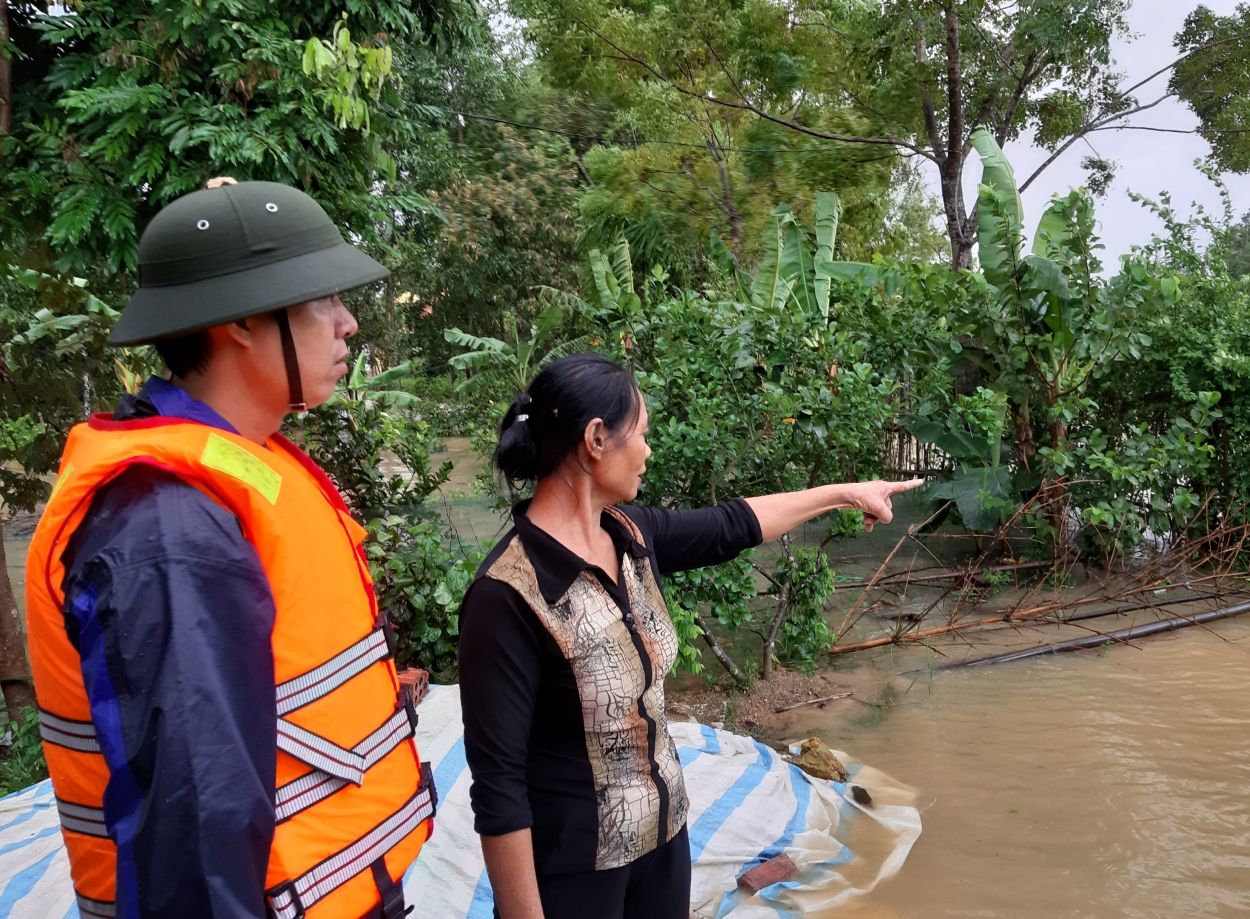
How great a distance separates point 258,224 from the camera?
1167 millimetres

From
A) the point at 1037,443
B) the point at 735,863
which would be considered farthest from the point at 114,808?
the point at 1037,443

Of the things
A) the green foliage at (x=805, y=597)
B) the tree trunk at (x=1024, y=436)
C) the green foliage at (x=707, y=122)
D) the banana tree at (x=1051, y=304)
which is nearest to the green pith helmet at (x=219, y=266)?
the green foliage at (x=805, y=597)

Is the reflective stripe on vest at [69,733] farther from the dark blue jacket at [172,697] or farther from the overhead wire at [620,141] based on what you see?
the overhead wire at [620,141]

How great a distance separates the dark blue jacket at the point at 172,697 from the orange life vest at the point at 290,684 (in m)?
0.04

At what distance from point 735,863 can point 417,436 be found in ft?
10.1

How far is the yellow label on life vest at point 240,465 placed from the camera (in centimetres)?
105

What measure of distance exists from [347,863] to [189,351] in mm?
679

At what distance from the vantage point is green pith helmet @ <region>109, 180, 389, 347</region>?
112 centimetres

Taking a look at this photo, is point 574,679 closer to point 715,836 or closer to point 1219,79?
point 715,836

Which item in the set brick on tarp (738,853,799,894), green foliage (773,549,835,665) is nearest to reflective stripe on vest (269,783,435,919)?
brick on tarp (738,853,799,894)

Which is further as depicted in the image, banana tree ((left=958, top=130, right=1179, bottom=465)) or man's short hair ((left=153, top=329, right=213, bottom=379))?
banana tree ((left=958, top=130, right=1179, bottom=465))

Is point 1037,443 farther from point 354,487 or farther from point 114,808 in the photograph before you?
point 114,808

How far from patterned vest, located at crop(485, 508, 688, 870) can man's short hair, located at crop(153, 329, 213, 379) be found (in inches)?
22.6

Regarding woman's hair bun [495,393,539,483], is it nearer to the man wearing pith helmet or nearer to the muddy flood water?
the man wearing pith helmet
